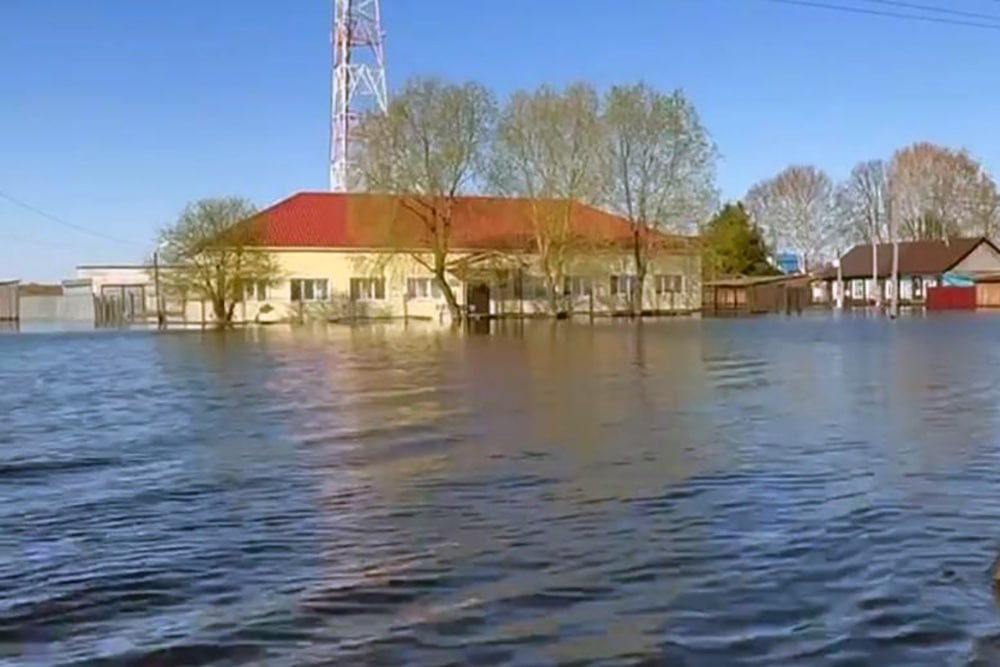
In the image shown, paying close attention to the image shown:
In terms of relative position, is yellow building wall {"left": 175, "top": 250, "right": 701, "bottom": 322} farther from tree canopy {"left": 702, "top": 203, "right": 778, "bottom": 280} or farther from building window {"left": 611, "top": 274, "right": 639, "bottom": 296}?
tree canopy {"left": 702, "top": 203, "right": 778, "bottom": 280}

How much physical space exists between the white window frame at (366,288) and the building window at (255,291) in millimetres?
4887

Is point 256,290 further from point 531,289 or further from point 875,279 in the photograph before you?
point 875,279

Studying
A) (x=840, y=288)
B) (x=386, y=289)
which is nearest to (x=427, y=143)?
(x=386, y=289)

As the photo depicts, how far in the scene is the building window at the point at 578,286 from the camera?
67250 mm

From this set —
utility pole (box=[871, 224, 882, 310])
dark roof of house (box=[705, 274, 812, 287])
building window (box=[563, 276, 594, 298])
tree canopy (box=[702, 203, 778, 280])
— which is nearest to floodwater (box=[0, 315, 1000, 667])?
building window (box=[563, 276, 594, 298])

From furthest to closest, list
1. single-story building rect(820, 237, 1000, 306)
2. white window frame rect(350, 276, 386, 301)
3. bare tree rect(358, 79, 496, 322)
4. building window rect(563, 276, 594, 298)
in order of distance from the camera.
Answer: single-story building rect(820, 237, 1000, 306) < building window rect(563, 276, 594, 298) < white window frame rect(350, 276, 386, 301) < bare tree rect(358, 79, 496, 322)

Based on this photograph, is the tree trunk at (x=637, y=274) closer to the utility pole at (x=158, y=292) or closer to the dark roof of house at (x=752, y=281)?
the dark roof of house at (x=752, y=281)

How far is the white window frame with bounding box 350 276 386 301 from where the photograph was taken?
6588 centimetres

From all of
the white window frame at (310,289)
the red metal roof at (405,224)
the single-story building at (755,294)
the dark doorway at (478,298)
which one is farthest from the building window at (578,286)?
the white window frame at (310,289)

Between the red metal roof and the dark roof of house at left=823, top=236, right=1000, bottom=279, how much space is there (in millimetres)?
31876

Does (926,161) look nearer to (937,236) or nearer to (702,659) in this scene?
(937,236)

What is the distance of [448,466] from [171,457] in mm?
2949

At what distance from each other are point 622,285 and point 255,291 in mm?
20389

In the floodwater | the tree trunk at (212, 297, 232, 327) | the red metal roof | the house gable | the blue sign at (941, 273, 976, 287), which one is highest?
the red metal roof
